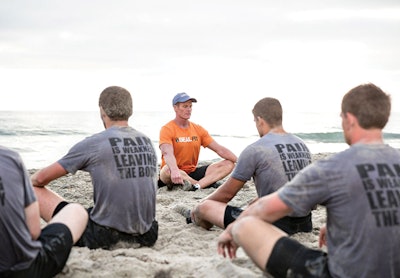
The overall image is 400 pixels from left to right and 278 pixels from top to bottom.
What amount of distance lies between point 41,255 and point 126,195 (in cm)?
115

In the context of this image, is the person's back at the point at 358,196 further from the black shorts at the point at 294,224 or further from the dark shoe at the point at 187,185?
the dark shoe at the point at 187,185

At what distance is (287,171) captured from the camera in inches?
187

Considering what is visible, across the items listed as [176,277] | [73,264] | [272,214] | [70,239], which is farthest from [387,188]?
[73,264]

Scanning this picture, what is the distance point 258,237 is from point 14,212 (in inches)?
60.6

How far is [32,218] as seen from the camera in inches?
129

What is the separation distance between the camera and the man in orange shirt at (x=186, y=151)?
816 cm

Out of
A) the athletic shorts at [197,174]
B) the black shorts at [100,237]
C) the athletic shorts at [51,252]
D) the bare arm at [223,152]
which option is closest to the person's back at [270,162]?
the black shorts at [100,237]

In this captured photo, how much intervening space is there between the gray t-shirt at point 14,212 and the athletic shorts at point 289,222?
225 centimetres

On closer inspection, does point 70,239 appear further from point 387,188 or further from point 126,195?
point 387,188

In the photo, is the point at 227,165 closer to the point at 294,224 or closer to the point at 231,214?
the point at 231,214

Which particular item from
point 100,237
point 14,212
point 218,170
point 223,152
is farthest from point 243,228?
point 218,170

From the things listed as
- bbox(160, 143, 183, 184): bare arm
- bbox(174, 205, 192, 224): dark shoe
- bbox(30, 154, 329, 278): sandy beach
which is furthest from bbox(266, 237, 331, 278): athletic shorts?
bbox(160, 143, 183, 184): bare arm

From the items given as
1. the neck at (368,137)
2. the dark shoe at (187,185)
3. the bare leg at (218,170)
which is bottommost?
the dark shoe at (187,185)

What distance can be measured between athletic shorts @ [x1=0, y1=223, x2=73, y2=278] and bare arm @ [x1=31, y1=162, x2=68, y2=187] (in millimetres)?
822
